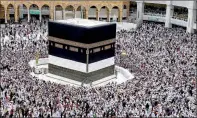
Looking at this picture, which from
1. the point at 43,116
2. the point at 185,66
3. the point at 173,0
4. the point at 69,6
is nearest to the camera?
the point at 43,116

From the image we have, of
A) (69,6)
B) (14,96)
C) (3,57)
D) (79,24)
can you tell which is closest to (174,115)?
(14,96)

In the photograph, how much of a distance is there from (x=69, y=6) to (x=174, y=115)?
37.6 meters

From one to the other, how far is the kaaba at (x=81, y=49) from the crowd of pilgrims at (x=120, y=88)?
2.77m

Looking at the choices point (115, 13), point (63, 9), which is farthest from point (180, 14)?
point (63, 9)

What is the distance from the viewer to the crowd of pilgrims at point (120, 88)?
72.3 feet

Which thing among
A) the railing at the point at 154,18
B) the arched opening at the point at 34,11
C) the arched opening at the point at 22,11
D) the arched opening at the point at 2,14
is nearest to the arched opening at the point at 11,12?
the arched opening at the point at 2,14

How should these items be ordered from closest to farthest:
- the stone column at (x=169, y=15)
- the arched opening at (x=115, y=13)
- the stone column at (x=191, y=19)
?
the stone column at (x=191, y=19) → the stone column at (x=169, y=15) → the arched opening at (x=115, y=13)

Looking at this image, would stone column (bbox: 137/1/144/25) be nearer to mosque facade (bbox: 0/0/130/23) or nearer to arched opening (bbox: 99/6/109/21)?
mosque facade (bbox: 0/0/130/23)

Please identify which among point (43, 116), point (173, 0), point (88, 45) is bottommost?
point (43, 116)

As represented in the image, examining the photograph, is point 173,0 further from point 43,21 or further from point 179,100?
point 179,100

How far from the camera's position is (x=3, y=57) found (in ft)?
109

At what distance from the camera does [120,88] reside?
26328mm

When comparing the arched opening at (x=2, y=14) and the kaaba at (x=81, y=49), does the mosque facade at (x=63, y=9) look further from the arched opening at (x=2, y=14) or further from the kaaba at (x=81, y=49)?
the kaaba at (x=81, y=49)

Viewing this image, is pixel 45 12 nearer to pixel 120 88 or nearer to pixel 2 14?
pixel 2 14
